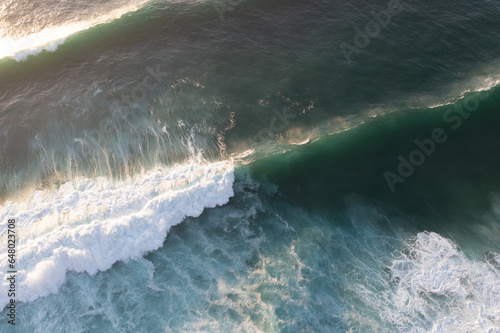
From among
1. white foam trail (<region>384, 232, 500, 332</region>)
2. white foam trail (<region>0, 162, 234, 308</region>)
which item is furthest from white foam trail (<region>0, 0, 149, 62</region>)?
white foam trail (<region>384, 232, 500, 332</region>)

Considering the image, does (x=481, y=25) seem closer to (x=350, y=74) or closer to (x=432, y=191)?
(x=350, y=74)

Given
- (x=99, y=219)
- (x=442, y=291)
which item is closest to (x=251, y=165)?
(x=99, y=219)

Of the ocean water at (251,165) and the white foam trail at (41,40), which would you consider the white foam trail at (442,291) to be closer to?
the ocean water at (251,165)

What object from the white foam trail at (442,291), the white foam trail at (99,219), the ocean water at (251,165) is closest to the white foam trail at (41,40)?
the ocean water at (251,165)

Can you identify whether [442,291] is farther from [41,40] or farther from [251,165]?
[41,40]

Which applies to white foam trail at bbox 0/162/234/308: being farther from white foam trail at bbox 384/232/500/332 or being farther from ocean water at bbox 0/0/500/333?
white foam trail at bbox 384/232/500/332

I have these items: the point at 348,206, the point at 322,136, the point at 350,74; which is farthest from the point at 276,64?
the point at 348,206

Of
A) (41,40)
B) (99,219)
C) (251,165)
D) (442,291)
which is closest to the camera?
(442,291)
